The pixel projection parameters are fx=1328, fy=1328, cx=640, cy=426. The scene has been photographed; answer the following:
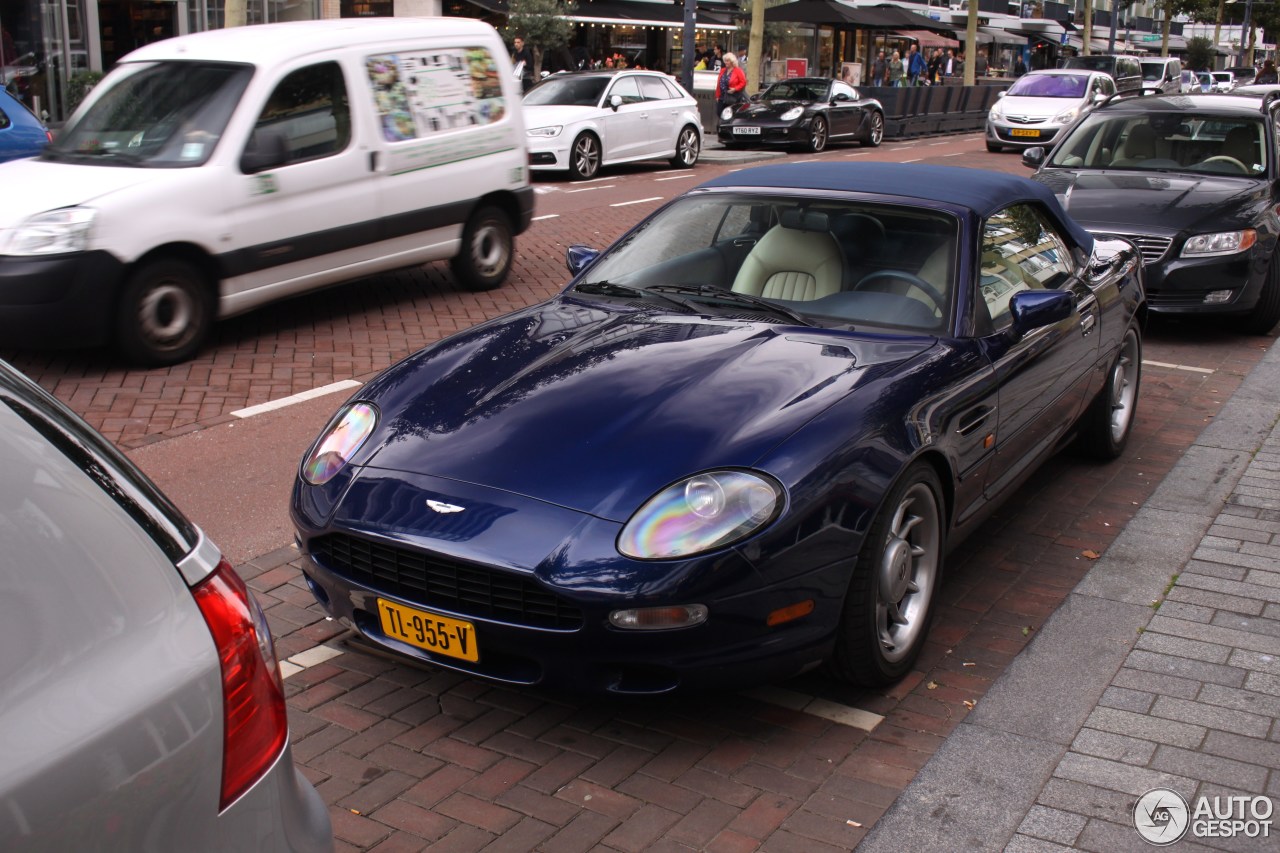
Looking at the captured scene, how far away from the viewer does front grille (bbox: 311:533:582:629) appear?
3502mm

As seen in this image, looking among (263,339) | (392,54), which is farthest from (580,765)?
(392,54)

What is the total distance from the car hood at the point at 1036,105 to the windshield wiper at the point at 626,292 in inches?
867

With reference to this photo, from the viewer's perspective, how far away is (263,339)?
880 cm

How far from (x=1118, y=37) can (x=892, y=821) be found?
91340 mm

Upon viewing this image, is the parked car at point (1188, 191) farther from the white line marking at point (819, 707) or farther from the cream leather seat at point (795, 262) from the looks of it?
the white line marking at point (819, 707)

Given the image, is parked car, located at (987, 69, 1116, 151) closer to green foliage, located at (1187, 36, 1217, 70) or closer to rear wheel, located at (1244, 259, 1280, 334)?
rear wheel, located at (1244, 259, 1280, 334)

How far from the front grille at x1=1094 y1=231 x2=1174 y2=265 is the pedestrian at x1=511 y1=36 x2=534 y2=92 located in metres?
14.0

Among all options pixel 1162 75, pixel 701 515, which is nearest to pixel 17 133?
pixel 701 515

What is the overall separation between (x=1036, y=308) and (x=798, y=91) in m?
22.4

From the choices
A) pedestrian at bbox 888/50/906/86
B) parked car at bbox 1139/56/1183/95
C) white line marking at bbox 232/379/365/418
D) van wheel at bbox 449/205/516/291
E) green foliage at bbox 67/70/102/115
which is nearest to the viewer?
white line marking at bbox 232/379/365/418

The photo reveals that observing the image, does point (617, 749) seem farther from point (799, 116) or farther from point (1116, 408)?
point (799, 116)

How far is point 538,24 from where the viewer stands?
1144 inches

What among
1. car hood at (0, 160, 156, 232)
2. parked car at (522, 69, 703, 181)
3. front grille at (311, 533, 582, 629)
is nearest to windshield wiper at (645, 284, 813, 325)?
front grille at (311, 533, 582, 629)

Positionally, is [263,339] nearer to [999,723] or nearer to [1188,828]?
[999,723]
